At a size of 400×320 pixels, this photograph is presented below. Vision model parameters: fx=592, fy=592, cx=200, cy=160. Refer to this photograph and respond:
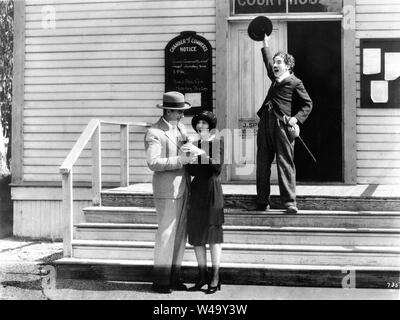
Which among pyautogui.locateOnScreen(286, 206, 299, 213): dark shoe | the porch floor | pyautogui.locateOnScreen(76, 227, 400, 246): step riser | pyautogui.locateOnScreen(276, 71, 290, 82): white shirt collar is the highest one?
pyautogui.locateOnScreen(276, 71, 290, 82): white shirt collar

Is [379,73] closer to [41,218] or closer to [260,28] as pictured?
[260,28]

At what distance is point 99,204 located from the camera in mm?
6844

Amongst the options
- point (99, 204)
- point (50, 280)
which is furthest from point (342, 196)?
point (50, 280)

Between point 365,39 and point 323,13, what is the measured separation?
28.3 inches

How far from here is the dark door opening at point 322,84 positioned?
8562 mm

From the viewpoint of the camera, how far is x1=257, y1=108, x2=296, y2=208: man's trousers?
20.2ft

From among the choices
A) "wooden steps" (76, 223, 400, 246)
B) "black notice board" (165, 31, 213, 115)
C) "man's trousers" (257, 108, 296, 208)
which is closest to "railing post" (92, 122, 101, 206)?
"wooden steps" (76, 223, 400, 246)

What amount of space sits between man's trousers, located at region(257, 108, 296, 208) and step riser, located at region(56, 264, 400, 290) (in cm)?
79

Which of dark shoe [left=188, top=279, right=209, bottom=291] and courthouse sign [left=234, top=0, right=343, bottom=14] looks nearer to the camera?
dark shoe [left=188, top=279, right=209, bottom=291]

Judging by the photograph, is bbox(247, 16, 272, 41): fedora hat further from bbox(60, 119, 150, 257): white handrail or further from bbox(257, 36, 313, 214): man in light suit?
bbox(60, 119, 150, 257): white handrail

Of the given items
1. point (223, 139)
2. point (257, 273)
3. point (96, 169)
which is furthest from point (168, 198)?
point (96, 169)

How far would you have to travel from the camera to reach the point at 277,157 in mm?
6168
